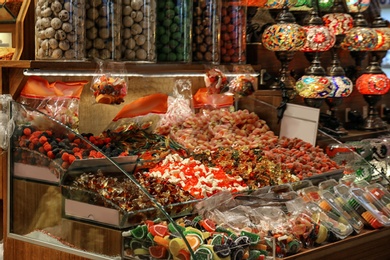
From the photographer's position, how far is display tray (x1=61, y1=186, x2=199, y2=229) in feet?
9.00

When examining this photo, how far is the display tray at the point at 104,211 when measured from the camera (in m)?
2.74

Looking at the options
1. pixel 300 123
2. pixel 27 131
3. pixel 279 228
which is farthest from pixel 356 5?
pixel 27 131

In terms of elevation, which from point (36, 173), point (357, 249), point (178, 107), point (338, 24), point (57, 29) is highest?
point (338, 24)

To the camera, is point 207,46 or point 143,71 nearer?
point 143,71

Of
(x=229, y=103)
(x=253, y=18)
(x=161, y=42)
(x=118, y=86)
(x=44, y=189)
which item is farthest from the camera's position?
(x=253, y=18)

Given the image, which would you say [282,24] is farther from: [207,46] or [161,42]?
[161,42]

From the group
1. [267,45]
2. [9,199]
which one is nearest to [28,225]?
[9,199]

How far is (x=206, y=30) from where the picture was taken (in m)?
4.02

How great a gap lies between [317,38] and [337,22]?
0.43m

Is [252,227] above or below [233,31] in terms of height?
below

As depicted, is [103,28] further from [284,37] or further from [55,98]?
[284,37]

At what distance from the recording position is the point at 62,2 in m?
3.32

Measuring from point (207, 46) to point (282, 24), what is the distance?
0.68m

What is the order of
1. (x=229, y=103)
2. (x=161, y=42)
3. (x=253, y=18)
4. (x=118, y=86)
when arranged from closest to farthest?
1. (x=118, y=86)
2. (x=161, y=42)
3. (x=229, y=103)
4. (x=253, y=18)
